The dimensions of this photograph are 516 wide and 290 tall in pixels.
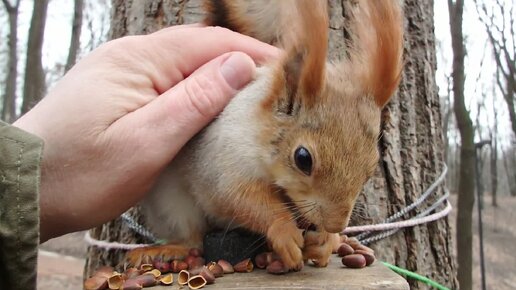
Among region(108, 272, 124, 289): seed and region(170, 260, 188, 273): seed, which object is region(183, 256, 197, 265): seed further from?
region(108, 272, 124, 289): seed

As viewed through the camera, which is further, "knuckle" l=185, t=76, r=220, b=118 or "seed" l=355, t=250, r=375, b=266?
"knuckle" l=185, t=76, r=220, b=118

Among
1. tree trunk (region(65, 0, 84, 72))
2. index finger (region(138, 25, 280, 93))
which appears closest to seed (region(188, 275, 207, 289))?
index finger (region(138, 25, 280, 93))

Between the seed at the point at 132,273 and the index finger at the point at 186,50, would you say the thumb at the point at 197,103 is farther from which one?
the seed at the point at 132,273

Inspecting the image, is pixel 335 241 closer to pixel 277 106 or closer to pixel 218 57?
pixel 277 106

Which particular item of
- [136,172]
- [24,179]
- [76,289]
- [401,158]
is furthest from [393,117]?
[76,289]

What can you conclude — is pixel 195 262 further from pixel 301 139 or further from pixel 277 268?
pixel 301 139

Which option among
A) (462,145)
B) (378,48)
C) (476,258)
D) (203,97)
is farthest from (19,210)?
(476,258)

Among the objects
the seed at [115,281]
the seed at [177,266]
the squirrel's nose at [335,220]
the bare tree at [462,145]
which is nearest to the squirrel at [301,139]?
the squirrel's nose at [335,220]

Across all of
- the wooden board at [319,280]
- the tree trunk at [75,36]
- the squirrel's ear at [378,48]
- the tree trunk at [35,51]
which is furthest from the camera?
the tree trunk at [75,36]
